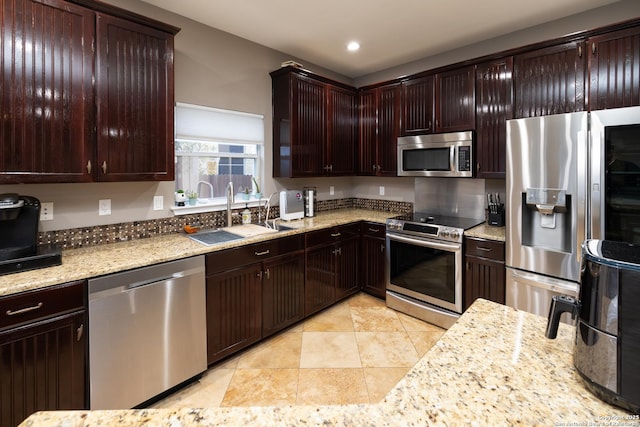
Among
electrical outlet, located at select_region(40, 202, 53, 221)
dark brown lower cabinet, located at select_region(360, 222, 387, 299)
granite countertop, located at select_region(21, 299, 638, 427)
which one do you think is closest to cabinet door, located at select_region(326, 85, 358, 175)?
dark brown lower cabinet, located at select_region(360, 222, 387, 299)

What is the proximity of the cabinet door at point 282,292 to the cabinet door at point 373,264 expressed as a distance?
100 cm

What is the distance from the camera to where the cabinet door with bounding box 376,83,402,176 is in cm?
374

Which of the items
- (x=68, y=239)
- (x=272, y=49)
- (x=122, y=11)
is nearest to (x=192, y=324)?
(x=68, y=239)

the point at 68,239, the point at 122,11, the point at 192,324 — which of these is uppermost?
the point at 122,11

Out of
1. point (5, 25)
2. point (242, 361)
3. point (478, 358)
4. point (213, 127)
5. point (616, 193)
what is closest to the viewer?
point (478, 358)

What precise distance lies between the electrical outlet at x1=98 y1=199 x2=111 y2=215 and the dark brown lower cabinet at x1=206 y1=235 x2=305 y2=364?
887mm

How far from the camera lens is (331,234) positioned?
132 inches

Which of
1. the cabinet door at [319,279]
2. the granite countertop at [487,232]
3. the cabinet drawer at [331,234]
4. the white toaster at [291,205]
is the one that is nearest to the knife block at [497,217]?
the granite countertop at [487,232]

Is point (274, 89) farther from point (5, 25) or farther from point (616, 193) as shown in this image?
point (616, 193)

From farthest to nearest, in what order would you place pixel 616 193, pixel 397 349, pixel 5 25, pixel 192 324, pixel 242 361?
1. pixel 397 349
2. pixel 242 361
3. pixel 192 324
4. pixel 616 193
5. pixel 5 25

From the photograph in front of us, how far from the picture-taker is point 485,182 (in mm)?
3393

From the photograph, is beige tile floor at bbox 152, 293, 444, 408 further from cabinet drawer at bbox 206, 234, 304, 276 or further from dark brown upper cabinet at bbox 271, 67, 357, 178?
dark brown upper cabinet at bbox 271, 67, 357, 178

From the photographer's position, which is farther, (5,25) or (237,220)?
(237,220)

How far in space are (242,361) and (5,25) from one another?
2603mm
